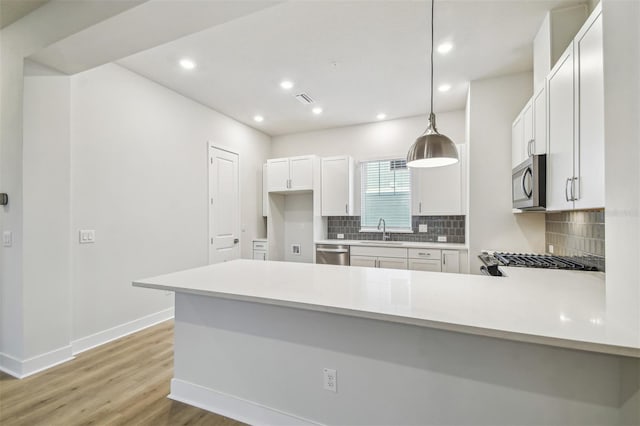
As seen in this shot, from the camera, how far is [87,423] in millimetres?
1795

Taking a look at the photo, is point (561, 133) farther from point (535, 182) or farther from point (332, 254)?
point (332, 254)

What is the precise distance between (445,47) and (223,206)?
3471mm

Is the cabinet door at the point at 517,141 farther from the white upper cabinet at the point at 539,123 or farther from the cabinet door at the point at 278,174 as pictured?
the cabinet door at the point at 278,174

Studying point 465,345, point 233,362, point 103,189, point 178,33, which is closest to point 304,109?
point 178,33

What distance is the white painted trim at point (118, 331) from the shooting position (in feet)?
8.93

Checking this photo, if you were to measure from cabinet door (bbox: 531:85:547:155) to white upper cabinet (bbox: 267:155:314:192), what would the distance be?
3.05 m

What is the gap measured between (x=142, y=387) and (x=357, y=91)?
3.69 meters

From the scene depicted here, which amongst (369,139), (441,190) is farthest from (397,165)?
(441,190)

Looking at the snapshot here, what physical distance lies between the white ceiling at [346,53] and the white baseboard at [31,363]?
2.43 metres

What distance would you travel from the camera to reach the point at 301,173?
15.9 ft

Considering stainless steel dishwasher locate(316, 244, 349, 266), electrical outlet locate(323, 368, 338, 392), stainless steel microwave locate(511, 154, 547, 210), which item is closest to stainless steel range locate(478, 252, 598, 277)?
stainless steel microwave locate(511, 154, 547, 210)

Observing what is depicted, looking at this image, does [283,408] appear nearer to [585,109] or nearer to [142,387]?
[142,387]

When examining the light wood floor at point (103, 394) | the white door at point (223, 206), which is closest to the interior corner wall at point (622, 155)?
the light wood floor at point (103, 394)

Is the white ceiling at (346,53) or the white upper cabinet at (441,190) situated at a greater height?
the white ceiling at (346,53)
